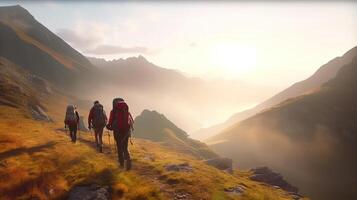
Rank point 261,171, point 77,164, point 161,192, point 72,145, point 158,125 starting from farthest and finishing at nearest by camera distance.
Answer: point 158,125 < point 261,171 < point 72,145 < point 77,164 < point 161,192

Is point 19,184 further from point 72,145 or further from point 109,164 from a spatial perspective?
point 72,145

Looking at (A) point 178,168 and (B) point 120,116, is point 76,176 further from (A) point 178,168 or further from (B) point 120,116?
(A) point 178,168

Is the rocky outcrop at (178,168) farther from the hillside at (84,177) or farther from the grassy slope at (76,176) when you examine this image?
the grassy slope at (76,176)

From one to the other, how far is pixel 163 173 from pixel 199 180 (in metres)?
3.18

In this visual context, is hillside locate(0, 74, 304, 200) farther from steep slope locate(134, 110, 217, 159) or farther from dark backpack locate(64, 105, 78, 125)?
steep slope locate(134, 110, 217, 159)

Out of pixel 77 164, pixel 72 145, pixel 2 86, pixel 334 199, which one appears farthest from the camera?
pixel 334 199

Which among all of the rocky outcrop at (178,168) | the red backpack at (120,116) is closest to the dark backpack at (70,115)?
the rocky outcrop at (178,168)

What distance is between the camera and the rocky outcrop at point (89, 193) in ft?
63.0

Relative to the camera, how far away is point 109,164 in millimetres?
25891

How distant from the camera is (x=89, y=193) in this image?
19.6 m

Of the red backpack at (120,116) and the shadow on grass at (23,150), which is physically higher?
the red backpack at (120,116)

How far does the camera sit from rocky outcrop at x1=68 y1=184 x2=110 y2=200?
63.0 feet

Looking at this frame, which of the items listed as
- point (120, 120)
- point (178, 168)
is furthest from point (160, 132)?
point (120, 120)

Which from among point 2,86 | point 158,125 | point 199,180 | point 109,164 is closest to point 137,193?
point 109,164
